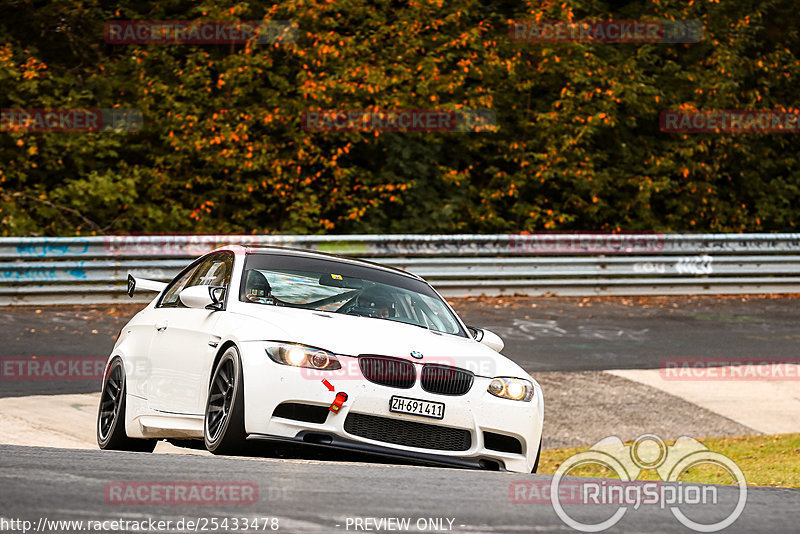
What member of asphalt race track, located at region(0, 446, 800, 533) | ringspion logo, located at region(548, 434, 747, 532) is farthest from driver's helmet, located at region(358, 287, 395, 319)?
ringspion logo, located at region(548, 434, 747, 532)

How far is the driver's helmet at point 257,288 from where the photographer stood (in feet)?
25.0

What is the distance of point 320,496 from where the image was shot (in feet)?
16.5

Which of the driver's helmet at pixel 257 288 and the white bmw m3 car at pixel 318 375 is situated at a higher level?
the driver's helmet at pixel 257 288

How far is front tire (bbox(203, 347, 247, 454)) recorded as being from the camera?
6.55m

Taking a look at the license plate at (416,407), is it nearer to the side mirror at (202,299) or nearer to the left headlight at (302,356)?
the left headlight at (302,356)

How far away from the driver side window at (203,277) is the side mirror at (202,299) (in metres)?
0.33

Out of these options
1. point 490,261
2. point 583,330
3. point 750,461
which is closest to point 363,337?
point 750,461

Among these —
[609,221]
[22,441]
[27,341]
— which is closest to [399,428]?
[22,441]

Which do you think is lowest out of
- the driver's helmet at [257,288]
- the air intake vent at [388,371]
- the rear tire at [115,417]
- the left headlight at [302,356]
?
the rear tire at [115,417]

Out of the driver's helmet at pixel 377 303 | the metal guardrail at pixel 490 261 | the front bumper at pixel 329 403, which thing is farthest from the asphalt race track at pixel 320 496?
the metal guardrail at pixel 490 261

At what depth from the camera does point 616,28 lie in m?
24.9

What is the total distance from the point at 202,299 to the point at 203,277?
3.81 feet

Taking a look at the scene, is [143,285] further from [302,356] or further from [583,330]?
[583,330]

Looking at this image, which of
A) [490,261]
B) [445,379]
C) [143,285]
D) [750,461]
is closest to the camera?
[445,379]
